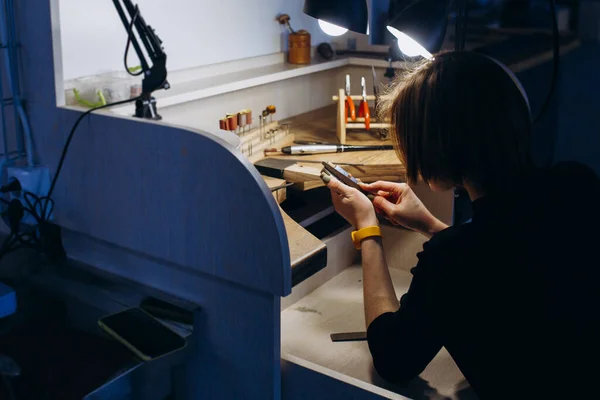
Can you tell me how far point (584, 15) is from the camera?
3.70 m

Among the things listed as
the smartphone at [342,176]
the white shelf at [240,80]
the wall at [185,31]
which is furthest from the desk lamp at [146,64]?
the smartphone at [342,176]

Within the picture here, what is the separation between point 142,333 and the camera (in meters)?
1.20

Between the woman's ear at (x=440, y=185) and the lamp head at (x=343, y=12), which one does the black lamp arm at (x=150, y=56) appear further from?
the woman's ear at (x=440, y=185)

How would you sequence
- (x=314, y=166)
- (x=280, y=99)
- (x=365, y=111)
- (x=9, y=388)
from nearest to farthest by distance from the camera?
(x=9, y=388) < (x=314, y=166) < (x=365, y=111) < (x=280, y=99)

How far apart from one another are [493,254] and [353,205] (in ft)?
1.30

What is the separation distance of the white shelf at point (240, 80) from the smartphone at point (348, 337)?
63 centimetres

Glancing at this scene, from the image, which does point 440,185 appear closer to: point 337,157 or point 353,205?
point 353,205

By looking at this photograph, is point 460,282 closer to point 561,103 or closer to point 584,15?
point 561,103

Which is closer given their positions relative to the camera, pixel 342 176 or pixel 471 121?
pixel 471 121

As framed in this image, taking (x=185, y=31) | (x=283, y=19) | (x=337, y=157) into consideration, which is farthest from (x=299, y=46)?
(x=337, y=157)

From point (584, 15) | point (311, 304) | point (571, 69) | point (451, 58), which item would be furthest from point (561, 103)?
point (451, 58)

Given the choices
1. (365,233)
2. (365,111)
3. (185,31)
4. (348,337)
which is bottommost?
(348,337)

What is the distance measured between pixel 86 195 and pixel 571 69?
3105mm

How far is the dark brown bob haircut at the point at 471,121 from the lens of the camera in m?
1.05
